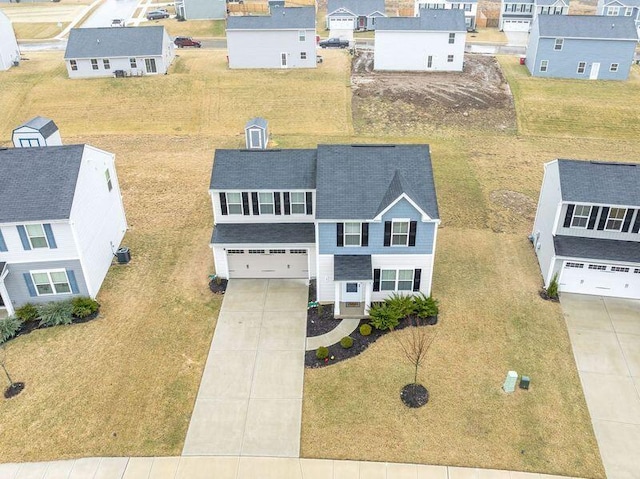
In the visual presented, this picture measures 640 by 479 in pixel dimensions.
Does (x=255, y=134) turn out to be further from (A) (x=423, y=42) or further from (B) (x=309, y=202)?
(A) (x=423, y=42)

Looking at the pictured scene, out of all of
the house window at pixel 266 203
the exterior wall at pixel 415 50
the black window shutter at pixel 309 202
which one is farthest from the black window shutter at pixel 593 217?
the exterior wall at pixel 415 50

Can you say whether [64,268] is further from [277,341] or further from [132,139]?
[132,139]

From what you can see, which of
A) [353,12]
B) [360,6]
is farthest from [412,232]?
[360,6]

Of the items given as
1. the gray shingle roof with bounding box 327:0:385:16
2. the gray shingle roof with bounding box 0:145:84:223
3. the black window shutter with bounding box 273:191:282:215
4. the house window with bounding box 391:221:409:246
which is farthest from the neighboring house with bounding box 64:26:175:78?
the house window with bounding box 391:221:409:246

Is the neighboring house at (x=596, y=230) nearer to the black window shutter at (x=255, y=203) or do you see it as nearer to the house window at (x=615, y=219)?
the house window at (x=615, y=219)

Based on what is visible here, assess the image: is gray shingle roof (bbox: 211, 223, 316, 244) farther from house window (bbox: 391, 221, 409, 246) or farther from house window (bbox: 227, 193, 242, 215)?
house window (bbox: 391, 221, 409, 246)

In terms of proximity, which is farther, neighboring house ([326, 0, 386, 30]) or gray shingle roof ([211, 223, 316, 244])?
neighboring house ([326, 0, 386, 30])
